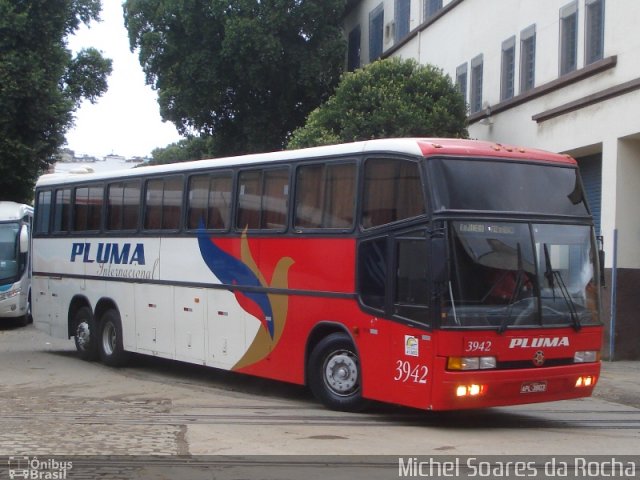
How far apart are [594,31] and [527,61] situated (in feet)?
9.60

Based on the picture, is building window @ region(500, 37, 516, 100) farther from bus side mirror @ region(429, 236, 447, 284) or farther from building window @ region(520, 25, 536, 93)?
bus side mirror @ region(429, 236, 447, 284)

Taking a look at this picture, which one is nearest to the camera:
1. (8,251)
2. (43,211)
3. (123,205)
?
(123,205)

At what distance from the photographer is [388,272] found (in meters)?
10.9

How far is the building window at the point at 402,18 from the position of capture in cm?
2919

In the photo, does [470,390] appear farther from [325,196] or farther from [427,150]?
[325,196]

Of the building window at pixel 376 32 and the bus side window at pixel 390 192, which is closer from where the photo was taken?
the bus side window at pixel 390 192

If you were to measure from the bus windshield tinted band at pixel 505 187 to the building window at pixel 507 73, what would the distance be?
38.4ft

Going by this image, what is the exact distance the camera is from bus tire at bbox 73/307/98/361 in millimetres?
17297

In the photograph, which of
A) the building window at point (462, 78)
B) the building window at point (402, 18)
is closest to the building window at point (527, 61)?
the building window at point (462, 78)

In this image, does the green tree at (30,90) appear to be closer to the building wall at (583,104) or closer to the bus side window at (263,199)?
the building wall at (583,104)

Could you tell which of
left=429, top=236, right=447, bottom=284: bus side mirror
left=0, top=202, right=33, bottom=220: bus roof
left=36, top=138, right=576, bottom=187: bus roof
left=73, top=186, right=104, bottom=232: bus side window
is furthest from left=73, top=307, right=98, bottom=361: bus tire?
left=0, top=202, right=33, bottom=220: bus roof

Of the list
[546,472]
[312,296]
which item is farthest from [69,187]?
[546,472]

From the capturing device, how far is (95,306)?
1723cm

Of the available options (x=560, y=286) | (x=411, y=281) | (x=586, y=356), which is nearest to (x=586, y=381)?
(x=586, y=356)
